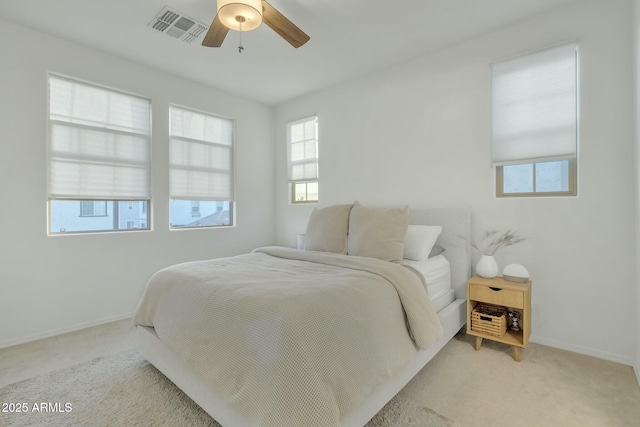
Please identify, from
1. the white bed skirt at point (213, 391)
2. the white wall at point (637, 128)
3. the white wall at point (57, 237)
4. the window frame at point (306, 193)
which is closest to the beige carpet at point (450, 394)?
the white bed skirt at point (213, 391)

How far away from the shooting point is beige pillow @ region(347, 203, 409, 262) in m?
2.38

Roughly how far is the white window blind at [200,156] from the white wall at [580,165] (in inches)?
75.4

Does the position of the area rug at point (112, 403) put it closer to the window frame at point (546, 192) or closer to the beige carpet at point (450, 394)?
the beige carpet at point (450, 394)

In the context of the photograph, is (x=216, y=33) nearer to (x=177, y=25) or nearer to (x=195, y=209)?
(x=177, y=25)

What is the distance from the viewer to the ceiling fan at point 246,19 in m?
1.78

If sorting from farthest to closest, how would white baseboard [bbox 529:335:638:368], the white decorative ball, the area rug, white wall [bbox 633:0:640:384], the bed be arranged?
the white decorative ball < white baseboard [bbox 529:335:638:368] < white wall [bbox 633:0:640:384] < the area rug < the bed

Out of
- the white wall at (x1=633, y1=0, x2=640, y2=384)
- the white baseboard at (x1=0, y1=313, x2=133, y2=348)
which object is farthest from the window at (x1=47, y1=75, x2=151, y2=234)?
the white wall at (x1=633, y1=0, x2=640, y2=384)

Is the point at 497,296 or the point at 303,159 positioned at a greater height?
the point at 303,159

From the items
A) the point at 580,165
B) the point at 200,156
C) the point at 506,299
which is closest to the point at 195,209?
the point at 200,156

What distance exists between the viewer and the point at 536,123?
2432 mm

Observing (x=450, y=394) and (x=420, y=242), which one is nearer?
(x=450, y=394)

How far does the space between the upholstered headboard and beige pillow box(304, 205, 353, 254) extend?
921 mm

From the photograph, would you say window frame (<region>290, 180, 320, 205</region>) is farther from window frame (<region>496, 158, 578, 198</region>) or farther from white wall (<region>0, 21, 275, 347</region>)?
window frame (<region>496, 158, 578, 198</region>)

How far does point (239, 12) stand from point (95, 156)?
2.19 m
